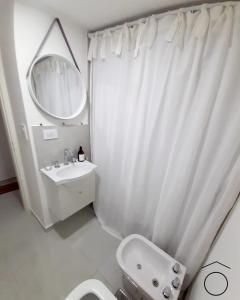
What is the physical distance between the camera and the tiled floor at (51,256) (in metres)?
1.32

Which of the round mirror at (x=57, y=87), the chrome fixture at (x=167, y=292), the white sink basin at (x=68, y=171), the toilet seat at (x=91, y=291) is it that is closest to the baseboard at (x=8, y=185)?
the white sink basin at (x=68, y=171)

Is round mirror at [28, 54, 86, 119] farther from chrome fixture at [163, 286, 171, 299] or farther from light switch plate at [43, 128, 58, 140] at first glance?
chrome fixture at [163, 286, 171, 299]

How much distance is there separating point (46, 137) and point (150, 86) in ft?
3.62

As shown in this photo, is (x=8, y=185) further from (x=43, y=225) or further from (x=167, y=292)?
(x=167, y=292)

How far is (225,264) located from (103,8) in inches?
73.1

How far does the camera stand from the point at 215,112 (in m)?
0.94

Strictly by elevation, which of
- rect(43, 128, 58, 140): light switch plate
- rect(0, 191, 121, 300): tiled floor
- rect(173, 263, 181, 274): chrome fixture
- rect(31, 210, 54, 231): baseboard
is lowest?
rect(0, 191, 121, 300): tiled floor

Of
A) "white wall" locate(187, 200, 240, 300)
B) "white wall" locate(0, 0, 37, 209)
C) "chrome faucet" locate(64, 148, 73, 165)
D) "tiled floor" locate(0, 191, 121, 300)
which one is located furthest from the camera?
"chrome faucet" locate(64, 148, 73, 165)

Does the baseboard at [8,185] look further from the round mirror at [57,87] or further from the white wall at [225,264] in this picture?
the white wall at [225,264]

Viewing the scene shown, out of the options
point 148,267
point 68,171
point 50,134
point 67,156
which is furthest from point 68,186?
point 148,267

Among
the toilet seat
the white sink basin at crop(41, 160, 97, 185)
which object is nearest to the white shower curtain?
the white sink basin at crop(41, 160, 97, 185)

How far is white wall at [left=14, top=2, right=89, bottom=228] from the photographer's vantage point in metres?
1.20

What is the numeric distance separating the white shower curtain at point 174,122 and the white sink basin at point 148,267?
0.13 meters

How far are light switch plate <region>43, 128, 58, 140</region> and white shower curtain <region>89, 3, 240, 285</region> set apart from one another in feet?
1.50
